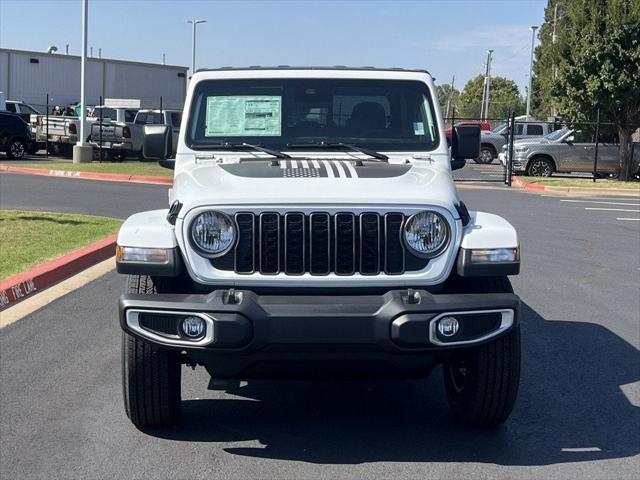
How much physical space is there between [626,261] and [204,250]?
26.7 ft

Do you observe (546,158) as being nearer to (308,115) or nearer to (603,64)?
(603,64)

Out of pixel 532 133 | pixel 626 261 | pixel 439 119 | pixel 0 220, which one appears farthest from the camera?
pixel 532 133

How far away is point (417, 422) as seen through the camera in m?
5.33

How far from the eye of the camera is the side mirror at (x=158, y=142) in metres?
6.46

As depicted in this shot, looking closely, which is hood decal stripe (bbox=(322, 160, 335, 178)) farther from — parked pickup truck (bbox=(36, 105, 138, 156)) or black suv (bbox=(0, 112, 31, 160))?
parked pickup truck (bbox=(36, 105, 138, 156))

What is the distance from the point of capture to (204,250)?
4.68 meters

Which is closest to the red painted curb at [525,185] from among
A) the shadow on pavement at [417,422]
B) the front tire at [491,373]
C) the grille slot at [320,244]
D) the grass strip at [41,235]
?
the grass strip at [41,235]

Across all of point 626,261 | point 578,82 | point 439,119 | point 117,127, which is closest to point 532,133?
point 578,82

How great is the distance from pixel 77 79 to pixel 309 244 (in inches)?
2104

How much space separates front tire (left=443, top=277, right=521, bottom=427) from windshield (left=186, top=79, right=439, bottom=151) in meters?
1.50

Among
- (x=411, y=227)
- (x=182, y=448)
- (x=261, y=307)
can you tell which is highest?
(x=411, y=227)

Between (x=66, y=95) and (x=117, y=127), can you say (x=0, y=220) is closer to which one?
(x=117, y=127)

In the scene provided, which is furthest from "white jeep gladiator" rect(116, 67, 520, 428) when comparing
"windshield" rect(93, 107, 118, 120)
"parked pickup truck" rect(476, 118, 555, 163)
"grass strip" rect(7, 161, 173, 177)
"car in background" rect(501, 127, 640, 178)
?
"parked pickup truck" rect(476, 118, 555, 163)

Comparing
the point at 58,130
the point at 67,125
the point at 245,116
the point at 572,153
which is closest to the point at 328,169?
the point at 245,116
